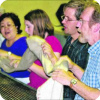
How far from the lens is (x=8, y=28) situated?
227 centimetres

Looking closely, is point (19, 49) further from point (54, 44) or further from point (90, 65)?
point (90, 65)

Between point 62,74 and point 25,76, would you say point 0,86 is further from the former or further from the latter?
point 25,76

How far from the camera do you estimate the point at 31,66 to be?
1624 mm

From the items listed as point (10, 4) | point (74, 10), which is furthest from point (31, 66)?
point (10, 4)

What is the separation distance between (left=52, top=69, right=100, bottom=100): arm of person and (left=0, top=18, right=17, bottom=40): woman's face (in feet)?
3.96

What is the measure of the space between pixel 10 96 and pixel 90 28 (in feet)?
2.05

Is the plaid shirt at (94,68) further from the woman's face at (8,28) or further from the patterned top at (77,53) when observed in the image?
the woman's face at (8,28)

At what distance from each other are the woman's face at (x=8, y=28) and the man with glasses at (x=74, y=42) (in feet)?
2.39

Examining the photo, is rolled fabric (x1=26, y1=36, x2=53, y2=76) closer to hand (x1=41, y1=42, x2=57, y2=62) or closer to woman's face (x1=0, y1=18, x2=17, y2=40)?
hand (x1=41, y1=42, x2=57, y2=62)

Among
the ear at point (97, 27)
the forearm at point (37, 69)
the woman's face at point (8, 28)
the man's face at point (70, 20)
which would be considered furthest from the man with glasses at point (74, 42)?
the woman's face at point (8, 28)

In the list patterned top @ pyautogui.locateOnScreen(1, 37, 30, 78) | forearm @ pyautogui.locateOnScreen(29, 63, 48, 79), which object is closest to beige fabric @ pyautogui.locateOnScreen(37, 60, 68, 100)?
forearm @ pyautogui.locateOnScreen(29, 63, 48, 79)

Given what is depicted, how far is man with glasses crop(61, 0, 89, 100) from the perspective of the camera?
1.64 metres

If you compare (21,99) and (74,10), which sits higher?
(74,10)

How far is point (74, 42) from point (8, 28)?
2.87 ft
